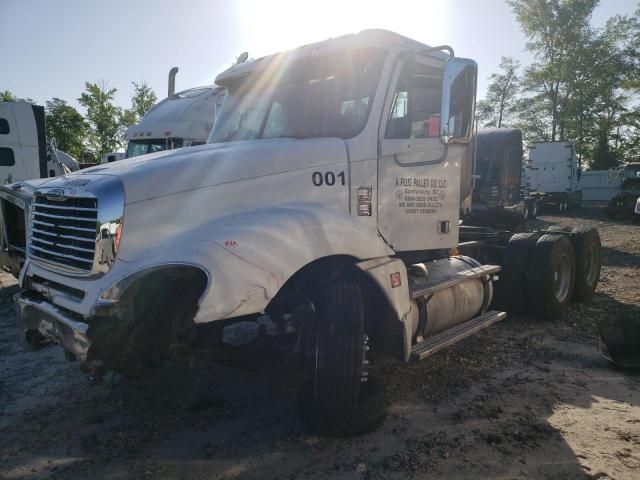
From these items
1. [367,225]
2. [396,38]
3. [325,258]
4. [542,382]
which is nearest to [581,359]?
[542,382]

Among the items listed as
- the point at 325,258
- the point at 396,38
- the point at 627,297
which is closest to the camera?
the point at 325,258

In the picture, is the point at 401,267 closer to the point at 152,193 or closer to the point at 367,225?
the point at 367,225

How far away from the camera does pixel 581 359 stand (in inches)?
195

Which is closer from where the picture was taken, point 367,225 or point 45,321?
point 45,321

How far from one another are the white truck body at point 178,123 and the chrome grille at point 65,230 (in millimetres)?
8326

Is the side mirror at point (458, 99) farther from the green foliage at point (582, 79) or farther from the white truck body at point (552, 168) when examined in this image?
the green foliage at point (582, 79)

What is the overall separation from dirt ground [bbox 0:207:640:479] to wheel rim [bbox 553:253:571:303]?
1603 mm

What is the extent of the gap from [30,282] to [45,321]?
54cm

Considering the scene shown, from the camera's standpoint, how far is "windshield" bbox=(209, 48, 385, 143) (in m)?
3.83

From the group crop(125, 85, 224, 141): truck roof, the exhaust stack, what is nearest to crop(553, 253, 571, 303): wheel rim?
the exhaust stack

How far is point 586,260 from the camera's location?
726 cm

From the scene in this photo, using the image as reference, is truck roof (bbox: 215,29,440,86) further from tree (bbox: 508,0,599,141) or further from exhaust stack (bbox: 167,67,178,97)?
tree (bbox: 508,0,599,141)

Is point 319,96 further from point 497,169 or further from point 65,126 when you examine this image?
point 65,126

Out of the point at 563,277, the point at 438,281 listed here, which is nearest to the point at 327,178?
the point at 438,281
